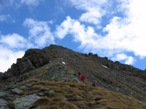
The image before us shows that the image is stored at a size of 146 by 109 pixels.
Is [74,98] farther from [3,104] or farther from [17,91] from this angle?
[3,104]

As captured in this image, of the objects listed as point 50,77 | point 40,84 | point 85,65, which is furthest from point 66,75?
point 85,65

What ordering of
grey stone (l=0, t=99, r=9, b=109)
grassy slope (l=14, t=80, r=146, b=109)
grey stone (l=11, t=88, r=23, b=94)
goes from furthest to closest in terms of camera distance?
1. grey stone (l=11, t=88, r=23, b=94)
2. grassy slope (l=14, t=80, r=146, b=109)
3. grey stone (l=0, t=99, r=9, b=109)

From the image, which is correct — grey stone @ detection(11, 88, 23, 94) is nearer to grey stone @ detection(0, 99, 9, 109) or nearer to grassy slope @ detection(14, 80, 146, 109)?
grassy slope @ detection(14, 80, 146, 109)

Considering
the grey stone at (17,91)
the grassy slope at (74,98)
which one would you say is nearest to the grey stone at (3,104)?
the grassy slope at (74,98)

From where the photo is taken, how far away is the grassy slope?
3844 cm

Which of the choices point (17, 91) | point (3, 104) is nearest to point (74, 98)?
point (17, 91)

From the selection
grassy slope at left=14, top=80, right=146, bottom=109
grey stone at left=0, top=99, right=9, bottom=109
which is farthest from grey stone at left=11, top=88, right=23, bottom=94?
grey stone at left=0, top=99, right=9, bottom=109

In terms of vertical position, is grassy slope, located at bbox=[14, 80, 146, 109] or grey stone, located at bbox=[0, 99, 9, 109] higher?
grassy slope, located at bbox=[14, 80, 146, 109]

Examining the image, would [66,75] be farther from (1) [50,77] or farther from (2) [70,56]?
(2) [70,56]

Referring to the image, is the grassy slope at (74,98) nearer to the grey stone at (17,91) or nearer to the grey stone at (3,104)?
the grey stone at (17,91)

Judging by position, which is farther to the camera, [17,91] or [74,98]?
[17,91]

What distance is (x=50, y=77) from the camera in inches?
2327

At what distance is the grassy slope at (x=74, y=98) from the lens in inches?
1513

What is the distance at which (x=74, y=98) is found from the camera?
41.3 meters
